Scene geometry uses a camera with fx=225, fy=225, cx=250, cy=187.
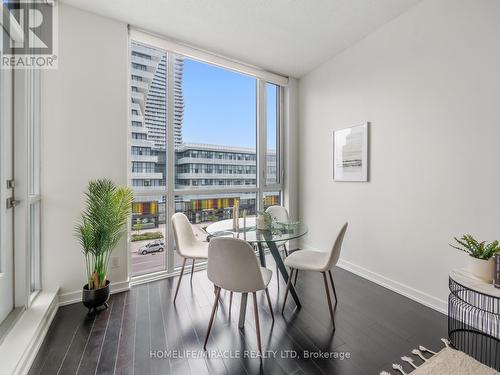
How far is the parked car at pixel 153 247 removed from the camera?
2885mm

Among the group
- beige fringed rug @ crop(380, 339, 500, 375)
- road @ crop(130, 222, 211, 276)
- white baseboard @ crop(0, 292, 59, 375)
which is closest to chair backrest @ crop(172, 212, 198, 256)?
road @ crop(130, 222, 211, 276)

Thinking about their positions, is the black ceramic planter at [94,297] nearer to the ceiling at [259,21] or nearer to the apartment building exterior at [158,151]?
the apartment building exterior at [158,151]

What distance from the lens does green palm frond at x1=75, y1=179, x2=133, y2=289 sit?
209 centimetres

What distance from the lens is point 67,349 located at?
167cm

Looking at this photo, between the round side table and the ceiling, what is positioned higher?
the ceiling

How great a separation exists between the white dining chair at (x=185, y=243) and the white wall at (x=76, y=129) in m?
0.73

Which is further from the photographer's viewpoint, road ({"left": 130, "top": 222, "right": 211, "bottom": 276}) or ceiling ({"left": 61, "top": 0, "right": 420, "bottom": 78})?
road ({"left": 130, "top": 222, "right": 211, "bottom": 276})

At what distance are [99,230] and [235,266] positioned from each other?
1.41 meters

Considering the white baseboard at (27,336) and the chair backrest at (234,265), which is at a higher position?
the chair backrest at (234,265)

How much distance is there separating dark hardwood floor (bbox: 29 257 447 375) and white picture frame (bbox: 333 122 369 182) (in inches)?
57.0

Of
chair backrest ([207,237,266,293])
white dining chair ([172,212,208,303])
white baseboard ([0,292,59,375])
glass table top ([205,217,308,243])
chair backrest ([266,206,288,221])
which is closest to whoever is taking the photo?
white baseboard ([0,292,59,375])

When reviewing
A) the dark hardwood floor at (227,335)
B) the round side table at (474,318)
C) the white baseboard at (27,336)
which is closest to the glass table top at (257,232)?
the dark hardwood floor at (227,335)

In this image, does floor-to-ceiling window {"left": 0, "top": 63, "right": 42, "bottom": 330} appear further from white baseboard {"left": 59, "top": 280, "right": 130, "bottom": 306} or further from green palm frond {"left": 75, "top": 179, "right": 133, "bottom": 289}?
green palm frond {"left": 75, "top": 179, "right": 133, "bottom": 289}

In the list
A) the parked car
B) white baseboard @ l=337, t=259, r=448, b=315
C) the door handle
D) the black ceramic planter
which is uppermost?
the door handle
